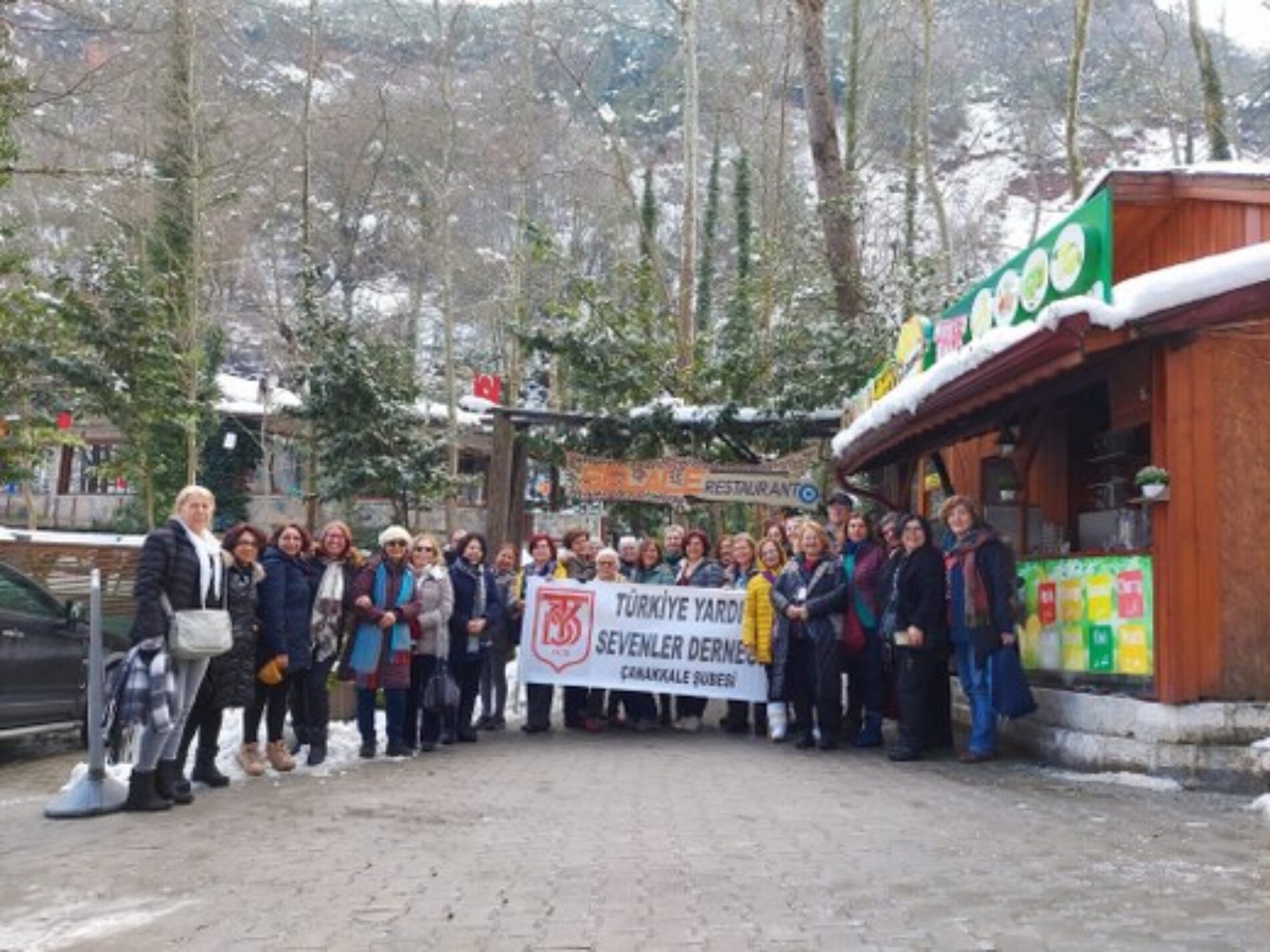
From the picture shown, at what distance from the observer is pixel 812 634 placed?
9.66m

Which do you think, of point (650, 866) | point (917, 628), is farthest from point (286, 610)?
point (917, 628)

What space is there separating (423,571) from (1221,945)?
6387mm

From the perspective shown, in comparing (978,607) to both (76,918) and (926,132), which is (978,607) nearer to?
(76,918)

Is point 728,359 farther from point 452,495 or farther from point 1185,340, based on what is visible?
point 1185,340

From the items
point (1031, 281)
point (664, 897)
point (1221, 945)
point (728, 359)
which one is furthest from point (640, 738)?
point (728, 359)

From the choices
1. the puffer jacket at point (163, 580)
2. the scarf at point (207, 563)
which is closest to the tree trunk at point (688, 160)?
the scarf at point (207, 563)

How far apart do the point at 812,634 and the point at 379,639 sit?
3361 mm

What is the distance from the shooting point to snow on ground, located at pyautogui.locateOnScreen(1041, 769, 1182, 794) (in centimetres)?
724

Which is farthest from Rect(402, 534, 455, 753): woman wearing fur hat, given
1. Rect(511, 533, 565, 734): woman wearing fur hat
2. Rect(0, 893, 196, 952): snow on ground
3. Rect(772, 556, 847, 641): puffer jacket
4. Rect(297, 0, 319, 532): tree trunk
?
Rect(297, 0, 319, 532): tree trunk

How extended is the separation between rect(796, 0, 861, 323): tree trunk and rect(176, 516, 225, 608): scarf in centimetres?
1211

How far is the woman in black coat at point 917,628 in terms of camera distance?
8805 millimetres

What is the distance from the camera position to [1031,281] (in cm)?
818

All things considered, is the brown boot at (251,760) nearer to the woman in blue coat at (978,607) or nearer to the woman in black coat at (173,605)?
the woman in black coat at (173,605)

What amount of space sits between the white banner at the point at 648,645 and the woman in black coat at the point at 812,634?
0.72m
